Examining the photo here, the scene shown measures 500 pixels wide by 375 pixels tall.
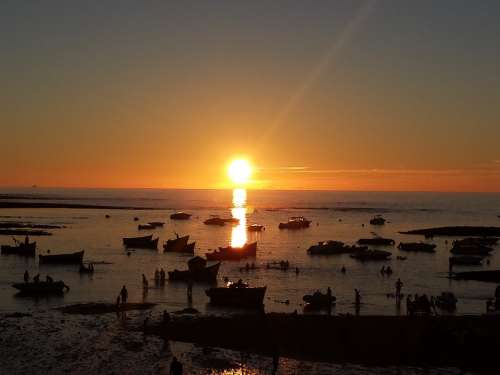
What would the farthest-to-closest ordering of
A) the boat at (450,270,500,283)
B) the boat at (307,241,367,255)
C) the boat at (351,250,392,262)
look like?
1. the boat at (307,241,367,255)
2. the boat at (351,250,392,262)
3. the boat at (450,270,500,283)

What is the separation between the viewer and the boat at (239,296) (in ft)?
133

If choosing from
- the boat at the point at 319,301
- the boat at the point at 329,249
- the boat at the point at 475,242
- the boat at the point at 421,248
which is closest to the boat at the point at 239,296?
the boat at the point at 319,301

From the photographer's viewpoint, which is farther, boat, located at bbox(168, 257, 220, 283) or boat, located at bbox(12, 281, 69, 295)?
boat, located at bbox(168, 257, 220, 283)

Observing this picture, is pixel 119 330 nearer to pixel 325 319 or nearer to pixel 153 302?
pixel 153 302

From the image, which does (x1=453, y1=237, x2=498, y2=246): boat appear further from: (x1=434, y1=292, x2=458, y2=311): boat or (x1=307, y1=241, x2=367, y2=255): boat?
(x1=434, y1=292, x2=458, y2=311): boat

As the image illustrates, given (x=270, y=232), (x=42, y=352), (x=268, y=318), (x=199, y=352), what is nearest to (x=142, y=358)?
(x=199, y=352)

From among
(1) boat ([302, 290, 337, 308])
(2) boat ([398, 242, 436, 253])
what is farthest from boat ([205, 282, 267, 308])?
(2) boat ([398, 242, 436, 253])

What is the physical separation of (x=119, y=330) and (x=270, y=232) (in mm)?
90231

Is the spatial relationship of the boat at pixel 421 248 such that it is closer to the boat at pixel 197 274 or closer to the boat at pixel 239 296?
the boat at pixel 197 274

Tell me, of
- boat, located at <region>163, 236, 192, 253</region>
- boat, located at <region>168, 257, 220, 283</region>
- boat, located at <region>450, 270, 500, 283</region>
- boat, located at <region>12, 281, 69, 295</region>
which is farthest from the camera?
boat, located at <region>163, 236, 192, 253</region>

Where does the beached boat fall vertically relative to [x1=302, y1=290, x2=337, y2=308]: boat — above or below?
below

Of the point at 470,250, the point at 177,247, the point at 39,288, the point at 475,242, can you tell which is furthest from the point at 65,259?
the point at 475,242

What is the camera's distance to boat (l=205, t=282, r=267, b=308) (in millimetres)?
40656

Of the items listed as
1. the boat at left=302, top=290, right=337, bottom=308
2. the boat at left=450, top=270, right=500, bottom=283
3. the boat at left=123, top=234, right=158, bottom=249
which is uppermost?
the boat at left=302, top=290, right=337, bottom=308
